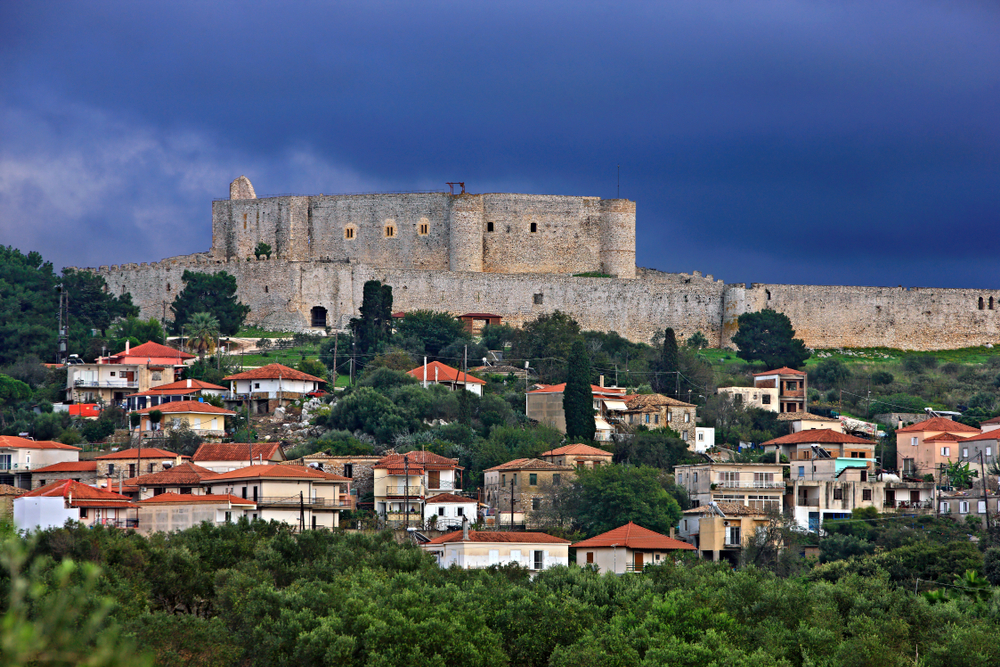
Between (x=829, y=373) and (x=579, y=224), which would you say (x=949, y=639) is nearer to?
(x=829, y=373)

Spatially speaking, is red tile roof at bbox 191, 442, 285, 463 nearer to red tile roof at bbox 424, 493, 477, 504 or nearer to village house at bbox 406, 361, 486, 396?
red tile roof at bbox 424, 493, 477, 504

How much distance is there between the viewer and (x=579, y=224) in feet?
221

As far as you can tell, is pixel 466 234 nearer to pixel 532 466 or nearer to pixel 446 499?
pixel 532 466

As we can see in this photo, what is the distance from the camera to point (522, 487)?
3919 cm

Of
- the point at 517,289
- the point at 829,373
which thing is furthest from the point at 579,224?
the point at 829,373

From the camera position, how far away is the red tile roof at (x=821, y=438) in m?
43.3

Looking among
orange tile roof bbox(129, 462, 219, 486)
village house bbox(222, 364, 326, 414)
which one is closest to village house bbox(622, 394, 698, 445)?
village house bbox(222, 364, 326, 414)

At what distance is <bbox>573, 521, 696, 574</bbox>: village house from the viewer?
32.9 metres

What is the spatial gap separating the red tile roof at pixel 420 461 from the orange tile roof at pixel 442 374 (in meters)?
9.44

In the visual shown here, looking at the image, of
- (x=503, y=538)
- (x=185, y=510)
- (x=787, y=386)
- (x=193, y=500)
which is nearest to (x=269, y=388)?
(x=193, y=500)

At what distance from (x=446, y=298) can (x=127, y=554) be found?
36080mm

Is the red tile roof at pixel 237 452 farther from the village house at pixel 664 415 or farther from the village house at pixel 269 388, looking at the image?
the village house at pixel 664 415

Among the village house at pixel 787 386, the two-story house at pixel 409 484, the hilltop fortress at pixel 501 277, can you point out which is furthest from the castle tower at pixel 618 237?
the two-story house at pixel 409 484

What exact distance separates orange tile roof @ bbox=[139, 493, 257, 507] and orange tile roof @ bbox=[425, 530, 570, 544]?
5.20m
